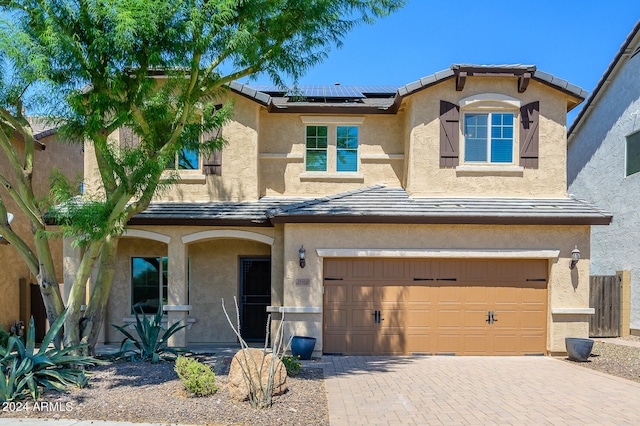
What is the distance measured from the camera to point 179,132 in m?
9.80

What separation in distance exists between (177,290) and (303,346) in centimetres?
358

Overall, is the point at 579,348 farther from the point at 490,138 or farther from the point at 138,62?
the point at 138,62

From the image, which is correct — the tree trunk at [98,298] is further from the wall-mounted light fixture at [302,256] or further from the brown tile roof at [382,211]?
the wall-mounted light fixture at [302,256]

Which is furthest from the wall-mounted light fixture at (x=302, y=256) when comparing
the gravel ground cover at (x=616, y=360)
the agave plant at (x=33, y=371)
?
the gravel ground cover at (x=616, y=360)

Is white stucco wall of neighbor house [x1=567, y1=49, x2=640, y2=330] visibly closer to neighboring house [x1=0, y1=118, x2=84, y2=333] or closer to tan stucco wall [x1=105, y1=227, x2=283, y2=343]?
tan stucco wall [x1=105, y1=227, x2=283, y2=343]

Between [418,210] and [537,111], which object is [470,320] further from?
[537,111]

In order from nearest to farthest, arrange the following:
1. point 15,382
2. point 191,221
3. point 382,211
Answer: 1. point 15,382
2. point 382,211
3. point 191,221

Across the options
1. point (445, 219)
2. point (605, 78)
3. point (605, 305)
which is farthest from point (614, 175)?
point (445, 219)

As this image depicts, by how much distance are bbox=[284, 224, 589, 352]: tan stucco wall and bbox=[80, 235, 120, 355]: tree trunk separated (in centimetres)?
391

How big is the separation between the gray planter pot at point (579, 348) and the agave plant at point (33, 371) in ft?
32.8

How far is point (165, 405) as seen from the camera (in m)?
7.50

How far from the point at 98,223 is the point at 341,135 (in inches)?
294

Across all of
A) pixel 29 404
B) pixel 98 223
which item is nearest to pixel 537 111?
pixel 98 223

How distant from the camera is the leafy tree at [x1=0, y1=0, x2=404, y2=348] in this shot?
855cm
